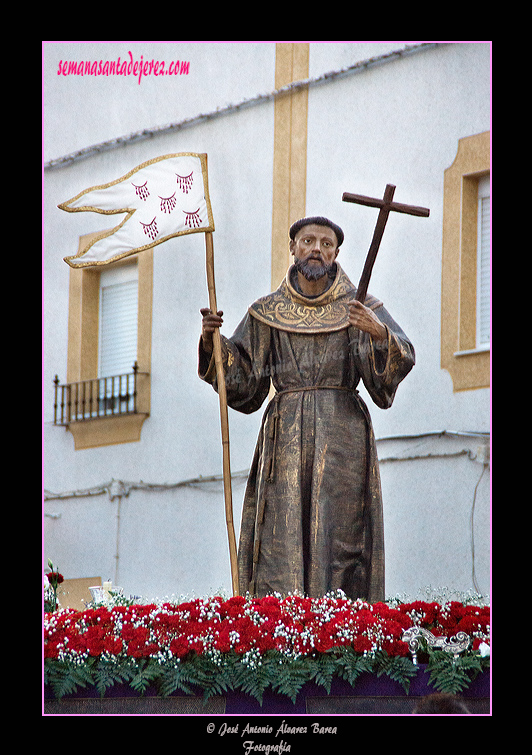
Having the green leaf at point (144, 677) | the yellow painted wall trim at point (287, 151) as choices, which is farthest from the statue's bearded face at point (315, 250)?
the yellow painted wall trim at point (287, 151)

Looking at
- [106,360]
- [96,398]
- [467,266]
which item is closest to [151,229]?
[467,266]

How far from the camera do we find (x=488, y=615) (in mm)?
6273

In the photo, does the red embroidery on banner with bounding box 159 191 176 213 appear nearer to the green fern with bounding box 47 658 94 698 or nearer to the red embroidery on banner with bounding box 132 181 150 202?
the red embroidery on banner with bounding box 132 181 150 202

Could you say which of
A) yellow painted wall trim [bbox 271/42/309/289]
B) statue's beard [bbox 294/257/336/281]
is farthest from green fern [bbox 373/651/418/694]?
yellow painted wall trim [bbox 271/42/309/289]

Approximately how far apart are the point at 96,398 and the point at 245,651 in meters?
4.31

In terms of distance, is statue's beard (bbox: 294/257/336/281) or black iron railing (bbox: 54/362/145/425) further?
black iron railing (bbox: 54/362/145/425)

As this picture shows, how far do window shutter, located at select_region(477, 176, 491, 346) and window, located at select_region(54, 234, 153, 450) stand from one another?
231 cm

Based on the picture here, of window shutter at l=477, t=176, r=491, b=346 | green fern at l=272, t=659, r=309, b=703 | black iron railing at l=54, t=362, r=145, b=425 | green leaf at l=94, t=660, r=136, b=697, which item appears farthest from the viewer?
black iron railing at l=54, t=362, r=145, b=425

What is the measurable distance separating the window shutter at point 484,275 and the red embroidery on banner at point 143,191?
2508mm

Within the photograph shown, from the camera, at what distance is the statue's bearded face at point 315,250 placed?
22.7 ft

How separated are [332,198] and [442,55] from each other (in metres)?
1.15

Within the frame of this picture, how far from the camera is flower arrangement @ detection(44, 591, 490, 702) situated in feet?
18.7

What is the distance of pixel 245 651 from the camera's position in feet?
18.8
